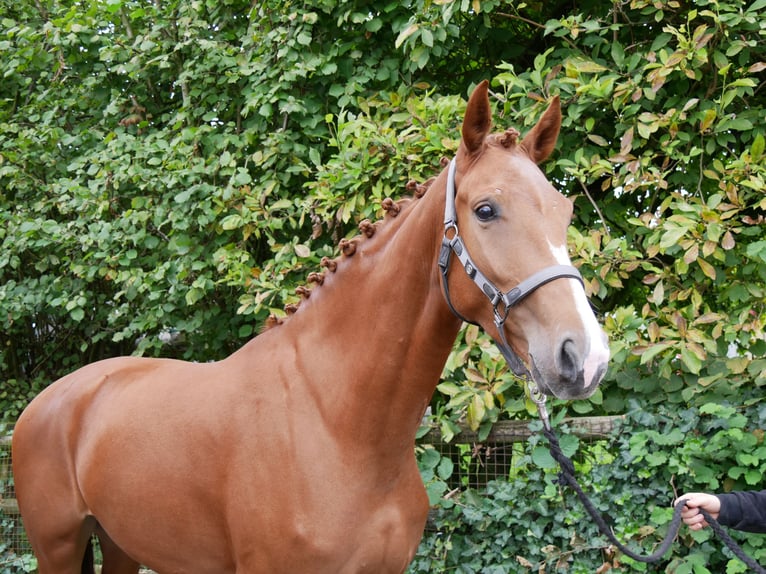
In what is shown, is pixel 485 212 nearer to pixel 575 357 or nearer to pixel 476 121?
pixel 476 121

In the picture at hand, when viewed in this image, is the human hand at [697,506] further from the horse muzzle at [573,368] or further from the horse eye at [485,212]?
the horse eye at [485,212]

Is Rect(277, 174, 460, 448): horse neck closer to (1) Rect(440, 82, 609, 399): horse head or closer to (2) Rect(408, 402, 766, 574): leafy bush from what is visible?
(1) Rect(440, 82, 609, 399): horse head

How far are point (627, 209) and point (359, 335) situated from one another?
2272 mm

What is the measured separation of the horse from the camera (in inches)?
77.0

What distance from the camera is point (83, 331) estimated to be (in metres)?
6.70

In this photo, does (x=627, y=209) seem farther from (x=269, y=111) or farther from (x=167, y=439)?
(x=167, y=439)

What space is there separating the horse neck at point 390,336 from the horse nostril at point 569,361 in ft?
1.76

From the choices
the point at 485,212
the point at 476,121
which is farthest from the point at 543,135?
the point at 485,212

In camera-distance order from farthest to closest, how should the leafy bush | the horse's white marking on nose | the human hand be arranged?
1. the leafy bush
2. the human hand
3. the horse's white marking on nose

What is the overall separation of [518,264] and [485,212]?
194 mm

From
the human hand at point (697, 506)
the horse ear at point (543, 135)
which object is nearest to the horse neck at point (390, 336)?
the horse ear at point (543, 135)

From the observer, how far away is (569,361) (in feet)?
5.80

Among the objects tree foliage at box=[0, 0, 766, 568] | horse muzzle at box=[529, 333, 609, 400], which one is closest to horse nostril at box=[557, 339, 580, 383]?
horse muzzle at box=[529, 333, 609, 400]

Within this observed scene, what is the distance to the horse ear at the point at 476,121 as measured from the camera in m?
2.12
